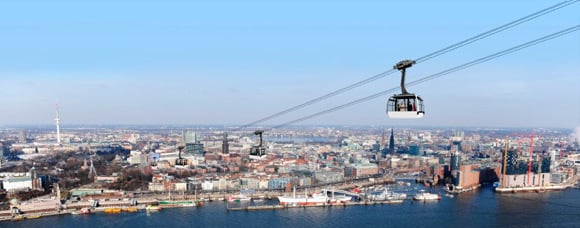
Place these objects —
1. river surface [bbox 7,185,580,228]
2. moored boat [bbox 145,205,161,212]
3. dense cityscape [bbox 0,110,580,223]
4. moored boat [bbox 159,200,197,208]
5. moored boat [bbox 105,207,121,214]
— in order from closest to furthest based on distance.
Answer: river surface [bbox 7,185,580,228], moored boat [bbox 105,207,121,214], moored boat [bbox 145,205,161,212], moored boat [bbox 159,200,197,208], dense cityscape [bbox 0,110,580,223]

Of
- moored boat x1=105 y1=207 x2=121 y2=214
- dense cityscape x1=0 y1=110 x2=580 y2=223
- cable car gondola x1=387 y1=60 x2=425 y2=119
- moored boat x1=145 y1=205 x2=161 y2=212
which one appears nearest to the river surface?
moored boat x1=145 y1=205 x2=161 y2=212

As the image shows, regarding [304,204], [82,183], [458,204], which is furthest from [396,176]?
[82,183]

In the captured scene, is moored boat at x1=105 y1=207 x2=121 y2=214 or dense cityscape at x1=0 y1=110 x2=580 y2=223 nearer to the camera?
Result: moored boat at x1=105 y1=207 x2=121 y2=214

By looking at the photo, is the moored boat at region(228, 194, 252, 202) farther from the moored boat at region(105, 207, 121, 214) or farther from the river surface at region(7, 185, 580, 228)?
the moored boat at region(105, 207, 121, 214)

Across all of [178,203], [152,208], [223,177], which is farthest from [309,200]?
[223,177]

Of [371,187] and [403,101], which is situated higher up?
[403,101]

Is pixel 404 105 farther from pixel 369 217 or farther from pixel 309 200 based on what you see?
pixel 309 200

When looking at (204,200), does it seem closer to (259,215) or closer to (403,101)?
(259,215)

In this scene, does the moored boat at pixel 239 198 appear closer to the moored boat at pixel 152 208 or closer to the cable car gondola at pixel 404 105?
the moored boat at pixel 152 208
